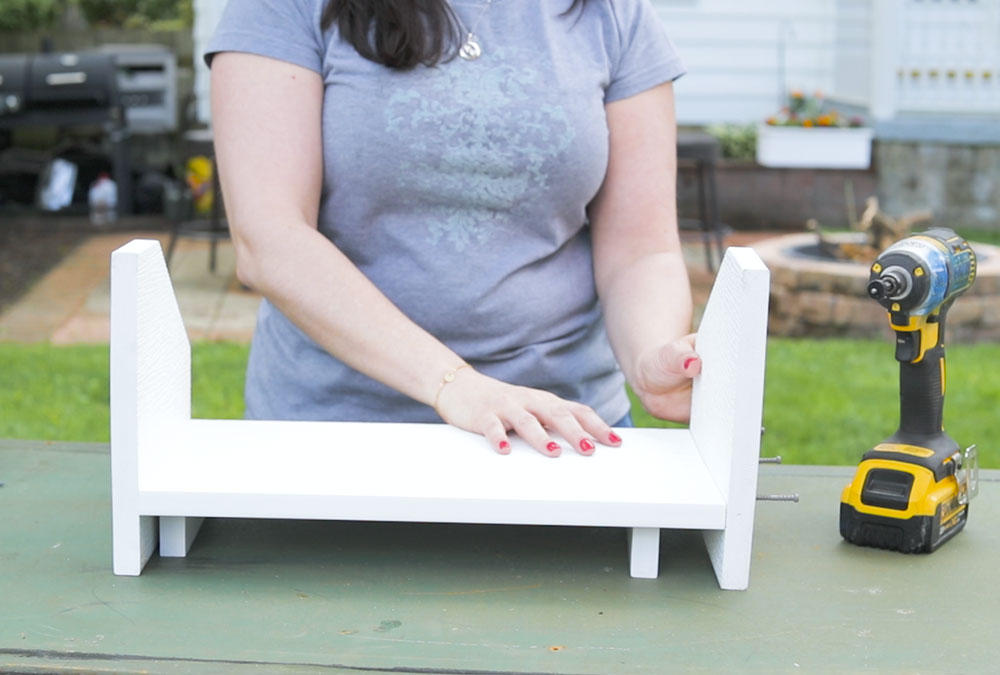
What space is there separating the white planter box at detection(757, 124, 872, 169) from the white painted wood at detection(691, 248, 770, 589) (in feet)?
25.4

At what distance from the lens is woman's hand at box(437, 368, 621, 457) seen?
1.33 m

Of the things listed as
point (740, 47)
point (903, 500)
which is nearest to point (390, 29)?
point (903, 500)

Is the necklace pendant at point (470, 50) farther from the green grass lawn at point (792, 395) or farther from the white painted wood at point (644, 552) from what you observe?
the green grass lawn at point (792, 395)

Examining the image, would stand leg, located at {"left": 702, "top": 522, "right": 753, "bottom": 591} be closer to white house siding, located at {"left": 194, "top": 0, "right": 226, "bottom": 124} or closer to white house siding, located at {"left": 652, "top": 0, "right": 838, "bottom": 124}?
white house siding, located at {"left": 194, "top": 0, "right": 226, "bottom": 124}

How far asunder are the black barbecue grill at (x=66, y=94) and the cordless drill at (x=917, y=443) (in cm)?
796

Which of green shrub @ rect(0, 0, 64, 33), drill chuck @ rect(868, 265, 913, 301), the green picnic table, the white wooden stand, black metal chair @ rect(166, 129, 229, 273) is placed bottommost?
black metal chair @ rect(166, 129, 229, 273)

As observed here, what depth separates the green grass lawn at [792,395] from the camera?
12.9 feet

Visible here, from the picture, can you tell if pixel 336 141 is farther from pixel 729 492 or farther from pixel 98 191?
Answer: pixel 98 191

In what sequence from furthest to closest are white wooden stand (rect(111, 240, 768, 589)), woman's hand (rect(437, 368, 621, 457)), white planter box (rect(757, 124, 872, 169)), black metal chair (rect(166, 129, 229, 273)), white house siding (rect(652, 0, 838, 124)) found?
white house siding (rect(652, 0, 838, 124)), white planter box (rect(757, 124, 872, 169)), black metal chair (rect(166, 129, 229, 273)), woman's hand (rect(437, 368, 621, 457)), white wooden stand (rect(111, 240, 768, 589))

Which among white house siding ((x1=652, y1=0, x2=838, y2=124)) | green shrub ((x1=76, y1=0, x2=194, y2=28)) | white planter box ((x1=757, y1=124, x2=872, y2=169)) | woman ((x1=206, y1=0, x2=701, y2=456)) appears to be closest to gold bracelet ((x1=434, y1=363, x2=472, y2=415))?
woman ((x1=206, y1=0, x2=701, y2=456))

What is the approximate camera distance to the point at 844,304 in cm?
559

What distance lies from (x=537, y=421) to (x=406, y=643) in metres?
0.32

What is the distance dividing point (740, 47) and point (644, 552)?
8846 millimetres

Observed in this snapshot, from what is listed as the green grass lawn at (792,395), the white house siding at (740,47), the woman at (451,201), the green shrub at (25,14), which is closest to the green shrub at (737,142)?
the white house siding at (740,47)
